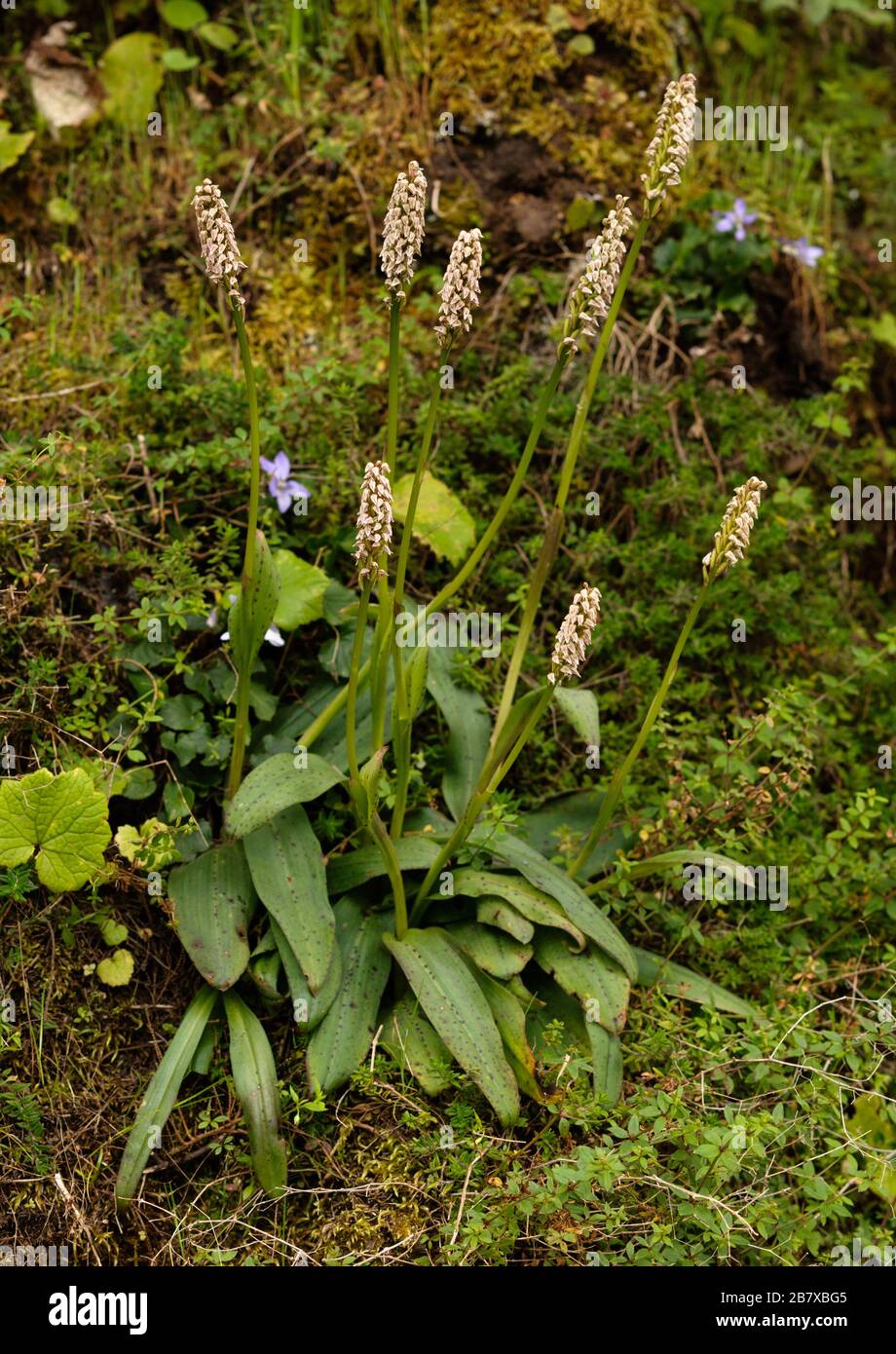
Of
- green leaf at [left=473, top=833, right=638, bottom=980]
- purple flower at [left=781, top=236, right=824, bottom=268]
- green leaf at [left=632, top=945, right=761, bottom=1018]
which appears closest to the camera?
green leaf at [left=473, top=833, right=638, bottom=980]

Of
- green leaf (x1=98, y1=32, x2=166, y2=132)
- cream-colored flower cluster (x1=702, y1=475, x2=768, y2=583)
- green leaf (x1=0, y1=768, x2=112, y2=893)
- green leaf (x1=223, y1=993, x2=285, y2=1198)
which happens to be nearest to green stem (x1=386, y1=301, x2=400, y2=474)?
cream-colored flower cluster (x1=702, y1=475, x2=768, y2=583)

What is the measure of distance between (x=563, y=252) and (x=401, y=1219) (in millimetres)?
3447

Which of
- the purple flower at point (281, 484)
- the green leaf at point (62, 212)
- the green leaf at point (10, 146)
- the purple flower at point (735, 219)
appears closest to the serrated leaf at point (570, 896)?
the purple flower at point (281, 484)

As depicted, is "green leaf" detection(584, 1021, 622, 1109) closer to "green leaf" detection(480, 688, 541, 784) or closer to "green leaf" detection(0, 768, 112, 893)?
"green leaf" detection(480, 688, 541, 784)

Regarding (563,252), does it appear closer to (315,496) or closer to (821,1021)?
(315,496)

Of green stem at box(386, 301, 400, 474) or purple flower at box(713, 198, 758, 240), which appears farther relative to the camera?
purple flower at box(713, 198, 758, 240)

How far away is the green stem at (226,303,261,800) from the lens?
280cm

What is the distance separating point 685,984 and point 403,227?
205 centimetres

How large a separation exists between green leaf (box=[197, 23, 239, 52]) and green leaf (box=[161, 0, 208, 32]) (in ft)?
0.13

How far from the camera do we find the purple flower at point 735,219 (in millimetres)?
4695

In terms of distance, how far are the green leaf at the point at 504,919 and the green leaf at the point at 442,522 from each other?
1.21m

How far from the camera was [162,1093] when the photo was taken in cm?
293

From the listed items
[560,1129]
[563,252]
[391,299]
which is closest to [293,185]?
[563,252]

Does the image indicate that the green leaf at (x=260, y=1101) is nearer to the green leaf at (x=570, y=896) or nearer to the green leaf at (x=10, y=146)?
the green leaf at (x=570, y=896)
